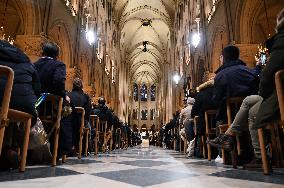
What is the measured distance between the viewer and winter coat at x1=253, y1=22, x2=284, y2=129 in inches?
78.9

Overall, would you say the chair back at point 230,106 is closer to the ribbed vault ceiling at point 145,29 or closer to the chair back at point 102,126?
the chair back at point 102,126

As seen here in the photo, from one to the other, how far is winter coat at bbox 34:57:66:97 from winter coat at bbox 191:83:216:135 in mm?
2562

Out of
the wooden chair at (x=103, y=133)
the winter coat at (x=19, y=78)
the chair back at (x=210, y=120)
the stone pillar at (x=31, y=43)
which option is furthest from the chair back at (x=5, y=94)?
the stone pillar at (x=31, y=43)

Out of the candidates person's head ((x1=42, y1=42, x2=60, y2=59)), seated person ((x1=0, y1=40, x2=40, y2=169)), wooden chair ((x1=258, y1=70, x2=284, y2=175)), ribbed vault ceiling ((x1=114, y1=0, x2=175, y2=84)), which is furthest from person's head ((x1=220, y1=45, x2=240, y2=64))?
ribbed vault ceiling ((x1=114, y1=0, x2=175, y2=84))

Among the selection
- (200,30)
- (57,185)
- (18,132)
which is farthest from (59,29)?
(57,185)

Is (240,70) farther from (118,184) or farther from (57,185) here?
(57,185)

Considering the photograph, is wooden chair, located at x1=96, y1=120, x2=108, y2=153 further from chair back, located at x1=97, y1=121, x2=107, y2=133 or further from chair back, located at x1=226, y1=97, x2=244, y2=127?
chair back, located at x1=226, y1=97, x2=244, y2=127

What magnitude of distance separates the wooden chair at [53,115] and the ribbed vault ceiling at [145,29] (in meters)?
20.8

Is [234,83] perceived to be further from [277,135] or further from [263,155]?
[263,155]

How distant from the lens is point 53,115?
3.46 metres

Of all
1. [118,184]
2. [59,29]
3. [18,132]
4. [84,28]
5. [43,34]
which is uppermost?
[84,28]

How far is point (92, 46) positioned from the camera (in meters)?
15.1

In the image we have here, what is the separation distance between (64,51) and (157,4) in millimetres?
16041

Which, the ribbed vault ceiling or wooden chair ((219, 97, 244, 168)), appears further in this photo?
the ribbed vault ceiling
